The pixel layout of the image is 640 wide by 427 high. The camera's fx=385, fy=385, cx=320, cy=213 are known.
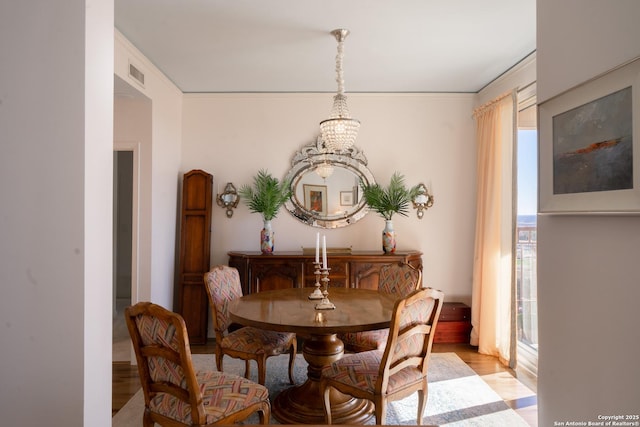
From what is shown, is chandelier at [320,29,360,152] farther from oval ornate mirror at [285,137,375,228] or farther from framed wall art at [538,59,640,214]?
framed wall art at [538,59,640,214]

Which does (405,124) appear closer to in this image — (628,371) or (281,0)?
(281,0)

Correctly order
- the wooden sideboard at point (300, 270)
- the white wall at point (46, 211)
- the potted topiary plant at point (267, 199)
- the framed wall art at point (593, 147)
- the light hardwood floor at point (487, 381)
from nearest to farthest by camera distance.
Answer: the framed wall art at point (593, 147) → the white wall at point (46, 211) → the light hardwood floor at point (487, 381) → the wooden sideboard at point (300, 270) → the potted topiary plant at point (267, 199)

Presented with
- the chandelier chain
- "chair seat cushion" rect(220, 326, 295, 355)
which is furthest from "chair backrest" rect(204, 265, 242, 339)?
the chandelier chain

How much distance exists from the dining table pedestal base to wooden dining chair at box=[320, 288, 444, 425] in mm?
349

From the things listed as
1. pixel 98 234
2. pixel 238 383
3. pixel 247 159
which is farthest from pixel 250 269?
pixel 98 234

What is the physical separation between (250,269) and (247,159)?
1.32 metres

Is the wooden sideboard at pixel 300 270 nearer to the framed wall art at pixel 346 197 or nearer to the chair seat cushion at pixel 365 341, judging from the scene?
the framed wall art at pixel 346 197

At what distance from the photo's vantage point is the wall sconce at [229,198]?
4.42 m

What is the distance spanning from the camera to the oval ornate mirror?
4.45 meters

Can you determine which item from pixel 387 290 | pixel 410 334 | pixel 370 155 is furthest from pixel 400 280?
pixel 370 155

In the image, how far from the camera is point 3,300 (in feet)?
4.61

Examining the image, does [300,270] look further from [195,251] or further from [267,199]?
[195,251]

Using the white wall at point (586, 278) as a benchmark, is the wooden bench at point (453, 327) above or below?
below

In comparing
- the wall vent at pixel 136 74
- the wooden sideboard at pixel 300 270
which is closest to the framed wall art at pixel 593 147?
the wooden sideboard at pixel 300 270
